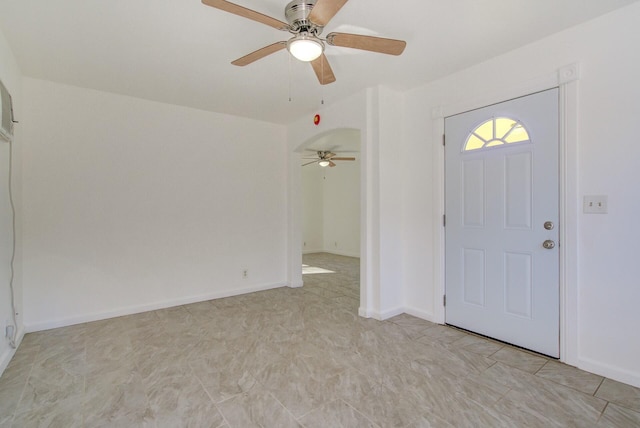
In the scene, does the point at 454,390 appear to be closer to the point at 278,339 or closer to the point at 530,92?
the point at 278,339

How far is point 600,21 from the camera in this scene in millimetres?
2207

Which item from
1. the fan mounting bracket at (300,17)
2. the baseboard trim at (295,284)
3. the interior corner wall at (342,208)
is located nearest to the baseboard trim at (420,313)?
the baseboard trim at (295,284)

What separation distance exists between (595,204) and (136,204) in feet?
14.4

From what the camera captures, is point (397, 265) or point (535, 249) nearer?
point (535, 249)

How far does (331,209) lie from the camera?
875 centimetres

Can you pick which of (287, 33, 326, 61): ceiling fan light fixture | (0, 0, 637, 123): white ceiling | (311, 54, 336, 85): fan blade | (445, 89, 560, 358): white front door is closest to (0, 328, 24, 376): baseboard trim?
(0, 0, 637, 123): white ceiling

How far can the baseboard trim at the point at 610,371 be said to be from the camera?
2080mm

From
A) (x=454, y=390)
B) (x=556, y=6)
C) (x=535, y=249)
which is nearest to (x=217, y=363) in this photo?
(x=454, y=390)

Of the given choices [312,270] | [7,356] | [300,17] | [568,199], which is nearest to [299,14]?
[300,17]

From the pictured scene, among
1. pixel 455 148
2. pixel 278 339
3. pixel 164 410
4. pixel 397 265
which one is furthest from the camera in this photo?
pixel 397 265

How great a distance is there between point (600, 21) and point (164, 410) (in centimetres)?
391

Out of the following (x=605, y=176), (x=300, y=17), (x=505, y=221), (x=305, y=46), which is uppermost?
(x=300, y=17)

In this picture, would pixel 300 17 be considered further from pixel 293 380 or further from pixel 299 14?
pixel 293 380

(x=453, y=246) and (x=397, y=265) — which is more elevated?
(x=453, y=246)
